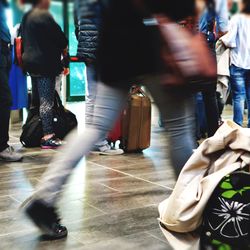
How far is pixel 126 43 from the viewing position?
1569 millimetres

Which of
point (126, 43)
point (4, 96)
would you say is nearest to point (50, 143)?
point (4, 96)

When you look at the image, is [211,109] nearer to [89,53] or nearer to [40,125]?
[89,53]

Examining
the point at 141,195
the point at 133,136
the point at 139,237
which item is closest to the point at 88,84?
the point at 133,136

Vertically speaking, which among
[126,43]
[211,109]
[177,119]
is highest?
[126,43]

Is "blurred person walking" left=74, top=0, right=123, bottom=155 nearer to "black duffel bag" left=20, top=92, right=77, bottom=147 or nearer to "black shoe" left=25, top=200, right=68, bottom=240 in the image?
"black duffel bag" left=20, top=92, right=77, bottom=147

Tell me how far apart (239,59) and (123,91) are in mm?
2764

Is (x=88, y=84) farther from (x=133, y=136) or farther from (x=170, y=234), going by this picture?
(x=170, y=234)

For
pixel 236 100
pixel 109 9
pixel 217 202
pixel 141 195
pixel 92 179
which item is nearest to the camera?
pixel 109 9

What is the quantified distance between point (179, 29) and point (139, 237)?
2.80 feet

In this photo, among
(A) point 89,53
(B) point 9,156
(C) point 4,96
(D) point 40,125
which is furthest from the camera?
(D) point 40,125

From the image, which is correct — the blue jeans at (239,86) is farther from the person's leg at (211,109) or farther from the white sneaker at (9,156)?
the white sneaker at (9,156)

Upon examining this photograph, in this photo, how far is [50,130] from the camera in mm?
3936

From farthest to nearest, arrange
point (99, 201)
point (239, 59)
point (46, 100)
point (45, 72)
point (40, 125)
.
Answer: point (239, 59) < point (40, 125) < point (46, 100) < point (45, 72) < point (99, 201)

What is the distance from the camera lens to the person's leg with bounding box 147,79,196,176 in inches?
65.2
